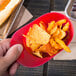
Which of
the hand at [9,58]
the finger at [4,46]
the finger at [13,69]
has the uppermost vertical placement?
the hand at [9,58]

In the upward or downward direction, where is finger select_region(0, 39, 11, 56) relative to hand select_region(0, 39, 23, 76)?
downward

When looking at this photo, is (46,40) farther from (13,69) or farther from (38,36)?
(13,69)

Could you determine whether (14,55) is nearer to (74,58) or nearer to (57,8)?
(74,58)

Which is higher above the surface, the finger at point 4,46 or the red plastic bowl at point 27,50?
the finger at point 4,46

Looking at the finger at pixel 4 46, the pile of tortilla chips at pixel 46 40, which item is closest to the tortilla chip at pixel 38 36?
the pile of tortilla chips at pixel 46 40

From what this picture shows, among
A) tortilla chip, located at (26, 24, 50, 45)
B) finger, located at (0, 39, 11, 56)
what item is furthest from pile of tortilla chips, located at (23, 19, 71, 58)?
finger, located at (0, 39, 11, 56)

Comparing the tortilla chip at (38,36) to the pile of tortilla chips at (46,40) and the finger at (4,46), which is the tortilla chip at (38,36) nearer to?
the pile of tortilla chips at (46,40)

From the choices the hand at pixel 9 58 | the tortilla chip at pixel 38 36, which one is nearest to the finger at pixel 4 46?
the hand at pixel 9 58

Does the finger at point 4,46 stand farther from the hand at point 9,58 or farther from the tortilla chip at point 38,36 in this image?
Result: the tortilla chip at point 38,36

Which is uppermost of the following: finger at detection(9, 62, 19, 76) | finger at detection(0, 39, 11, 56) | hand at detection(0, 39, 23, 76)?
hand at detection(0, 39, 23, 76)

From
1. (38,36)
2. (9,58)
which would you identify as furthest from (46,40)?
(9,58)

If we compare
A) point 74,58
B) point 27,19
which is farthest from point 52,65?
point 27,19

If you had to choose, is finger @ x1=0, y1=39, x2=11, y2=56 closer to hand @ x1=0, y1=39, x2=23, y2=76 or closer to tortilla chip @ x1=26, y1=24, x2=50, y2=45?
hand @ x1=0, y1=39, x2=23, y2=76
